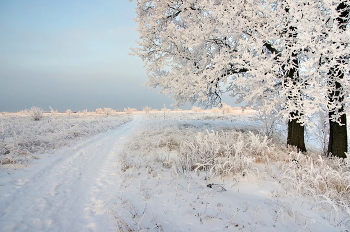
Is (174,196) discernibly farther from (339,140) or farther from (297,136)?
(339,140)

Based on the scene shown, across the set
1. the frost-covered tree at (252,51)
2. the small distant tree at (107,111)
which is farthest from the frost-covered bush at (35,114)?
the frost-covered tree at (252,51)

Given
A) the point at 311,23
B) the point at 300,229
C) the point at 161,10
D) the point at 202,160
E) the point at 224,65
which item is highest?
the point at 161,10

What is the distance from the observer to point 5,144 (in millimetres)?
6566

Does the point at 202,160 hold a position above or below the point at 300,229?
above

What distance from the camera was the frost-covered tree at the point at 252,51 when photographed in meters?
5.22

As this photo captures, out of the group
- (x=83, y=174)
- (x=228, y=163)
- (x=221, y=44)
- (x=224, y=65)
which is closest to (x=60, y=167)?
(x=83, y=174)

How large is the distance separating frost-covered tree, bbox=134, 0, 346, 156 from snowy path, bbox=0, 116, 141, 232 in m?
4.48

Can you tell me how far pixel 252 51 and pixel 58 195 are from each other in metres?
6.59

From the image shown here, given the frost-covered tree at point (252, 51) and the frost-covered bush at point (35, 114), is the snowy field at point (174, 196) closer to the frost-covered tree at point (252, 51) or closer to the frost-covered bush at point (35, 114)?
the frost-covered tree at point (252, 51)

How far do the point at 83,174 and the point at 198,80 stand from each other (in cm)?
480

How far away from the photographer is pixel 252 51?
244 inches

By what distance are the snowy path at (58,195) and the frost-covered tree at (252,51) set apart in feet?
14.7

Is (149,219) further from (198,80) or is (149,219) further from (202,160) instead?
(198,80)

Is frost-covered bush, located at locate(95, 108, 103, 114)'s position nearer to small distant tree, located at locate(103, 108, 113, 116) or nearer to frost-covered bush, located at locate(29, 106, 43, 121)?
small distant tree, located at locate(103, 108, 113, 116)
